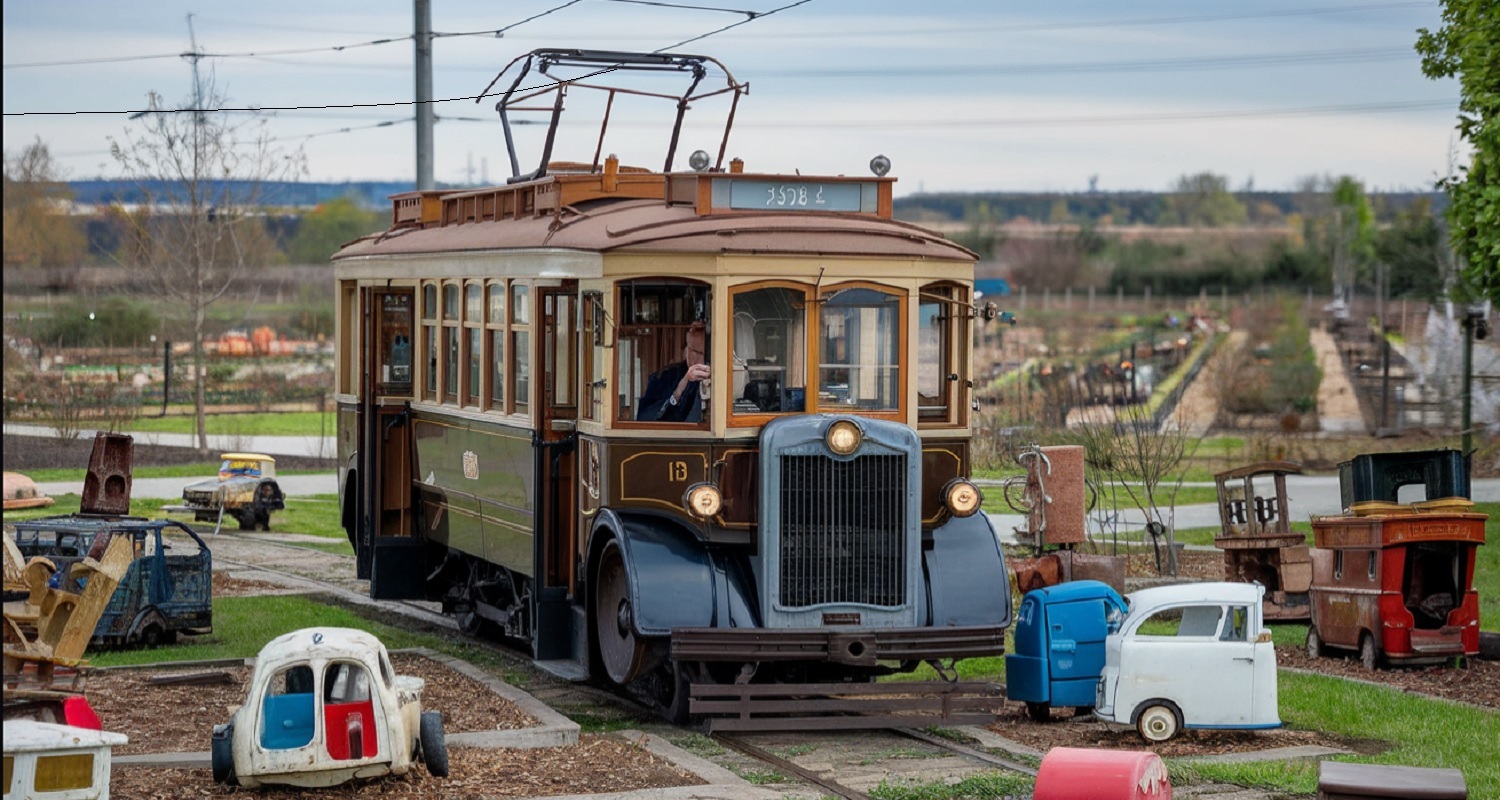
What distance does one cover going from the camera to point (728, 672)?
1250 cm

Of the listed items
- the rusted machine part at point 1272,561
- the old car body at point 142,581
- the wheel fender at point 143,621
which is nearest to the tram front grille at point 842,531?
Answer: the old car body at point 142,581

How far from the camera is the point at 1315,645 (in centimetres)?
1634

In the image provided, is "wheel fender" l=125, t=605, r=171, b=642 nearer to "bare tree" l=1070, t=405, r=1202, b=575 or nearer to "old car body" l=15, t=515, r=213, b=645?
"old car body" l=15, t=515, r=213, b=645

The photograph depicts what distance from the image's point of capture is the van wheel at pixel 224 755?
1012 cm

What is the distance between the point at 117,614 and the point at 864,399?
7.11 metres

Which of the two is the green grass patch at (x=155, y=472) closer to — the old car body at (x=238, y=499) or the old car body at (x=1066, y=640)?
the old car body at (x=238, y=499)

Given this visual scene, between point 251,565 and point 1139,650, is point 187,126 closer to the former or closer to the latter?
point 251,565

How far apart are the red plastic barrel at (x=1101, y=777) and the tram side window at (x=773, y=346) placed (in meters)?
4.21

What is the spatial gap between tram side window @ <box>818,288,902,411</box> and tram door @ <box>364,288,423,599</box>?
5902mm

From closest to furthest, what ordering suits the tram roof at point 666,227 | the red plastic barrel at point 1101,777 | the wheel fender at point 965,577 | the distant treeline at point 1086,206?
1. the red plastic barrel at point 1101,777
2. the wheel fender at point 965,577
3. the tram roof at point 666,227
4. the distant treeline at point 1086,206

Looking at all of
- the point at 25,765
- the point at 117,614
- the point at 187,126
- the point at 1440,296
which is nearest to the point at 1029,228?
the point at 1440,296

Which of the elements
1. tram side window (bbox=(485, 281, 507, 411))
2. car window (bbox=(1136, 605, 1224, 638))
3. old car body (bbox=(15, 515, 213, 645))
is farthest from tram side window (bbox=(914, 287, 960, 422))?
old car body (bbox=(15, 515, 213, 645))

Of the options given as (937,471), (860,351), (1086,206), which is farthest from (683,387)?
(1086,206)

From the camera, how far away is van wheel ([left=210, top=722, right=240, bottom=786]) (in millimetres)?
10117
